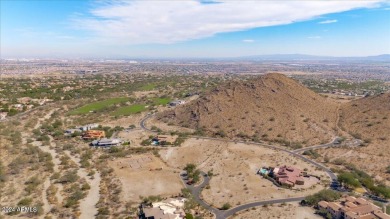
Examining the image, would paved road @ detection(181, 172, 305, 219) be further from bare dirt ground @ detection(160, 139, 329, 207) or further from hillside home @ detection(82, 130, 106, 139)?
hillside home @ detection(82, 130, 106, 139)

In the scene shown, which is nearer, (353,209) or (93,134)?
(353,209)

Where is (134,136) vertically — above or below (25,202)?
below

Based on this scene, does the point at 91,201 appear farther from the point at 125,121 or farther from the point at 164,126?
the point at 125,121

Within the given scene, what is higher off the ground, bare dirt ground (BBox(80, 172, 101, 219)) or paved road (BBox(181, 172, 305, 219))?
bare dirt ground (BBox(80, 172, 101, 219))

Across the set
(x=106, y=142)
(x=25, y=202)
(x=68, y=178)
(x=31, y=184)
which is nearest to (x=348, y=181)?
(x=68, y=178)

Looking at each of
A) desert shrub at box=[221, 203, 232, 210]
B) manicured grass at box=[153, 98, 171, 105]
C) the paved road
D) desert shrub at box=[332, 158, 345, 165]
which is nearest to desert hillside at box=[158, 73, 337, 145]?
desert shrub at box=[332, 158, 345, 165]

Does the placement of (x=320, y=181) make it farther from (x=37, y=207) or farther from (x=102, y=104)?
(x=102, y=104)

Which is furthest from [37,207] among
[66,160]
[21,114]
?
[21,114]

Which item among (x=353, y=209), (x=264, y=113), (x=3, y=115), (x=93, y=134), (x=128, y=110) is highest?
(x=264, y=113)
